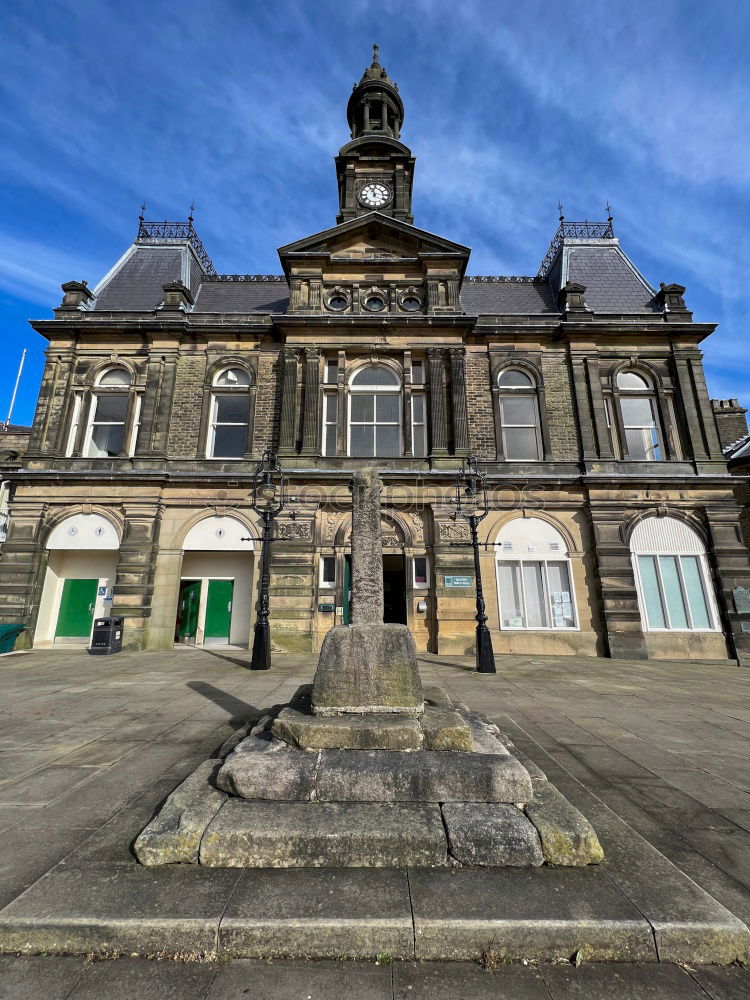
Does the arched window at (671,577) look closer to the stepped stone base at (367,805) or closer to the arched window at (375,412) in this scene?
the arched window at (375,412)

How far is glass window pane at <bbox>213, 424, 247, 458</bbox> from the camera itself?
1534 centimetres

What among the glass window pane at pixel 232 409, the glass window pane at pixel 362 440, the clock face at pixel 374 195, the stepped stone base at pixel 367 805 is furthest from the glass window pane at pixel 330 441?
the clock face at pixel 374 195

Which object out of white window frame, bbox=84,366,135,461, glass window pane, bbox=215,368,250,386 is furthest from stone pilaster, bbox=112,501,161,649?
glass window pane, bbox=215,368,250,386

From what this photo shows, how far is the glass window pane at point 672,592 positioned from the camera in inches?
537

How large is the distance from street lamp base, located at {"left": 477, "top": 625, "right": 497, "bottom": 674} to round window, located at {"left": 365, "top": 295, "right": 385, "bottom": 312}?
12259 mm

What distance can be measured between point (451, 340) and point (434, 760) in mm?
14352

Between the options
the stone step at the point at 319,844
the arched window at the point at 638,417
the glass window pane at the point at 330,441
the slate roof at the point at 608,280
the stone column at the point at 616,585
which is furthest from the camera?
the slate roof at the point at 608,280

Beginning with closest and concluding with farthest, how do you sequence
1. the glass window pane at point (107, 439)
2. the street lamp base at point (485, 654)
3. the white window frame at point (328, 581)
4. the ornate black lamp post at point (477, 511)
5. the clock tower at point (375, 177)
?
the street lamp base at point (485, 654), the ornate black lamp post at point (477, 511), the white window frame at point (328, 581), the glass window pane at point (107, 439), the clock tower at point (375, 177)

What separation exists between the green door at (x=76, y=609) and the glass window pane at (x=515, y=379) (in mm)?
16413

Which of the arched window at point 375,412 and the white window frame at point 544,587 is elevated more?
the arched window at point 375,412

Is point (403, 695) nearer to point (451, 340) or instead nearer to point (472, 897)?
point (472, 897)

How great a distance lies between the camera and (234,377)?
52.0 feet

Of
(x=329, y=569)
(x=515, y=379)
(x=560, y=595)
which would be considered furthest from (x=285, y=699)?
(x=515, y=379)

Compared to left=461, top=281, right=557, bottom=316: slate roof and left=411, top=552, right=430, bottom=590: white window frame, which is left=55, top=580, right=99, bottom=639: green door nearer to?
left=411, top=552, right=430, bottom=590: white window frame
